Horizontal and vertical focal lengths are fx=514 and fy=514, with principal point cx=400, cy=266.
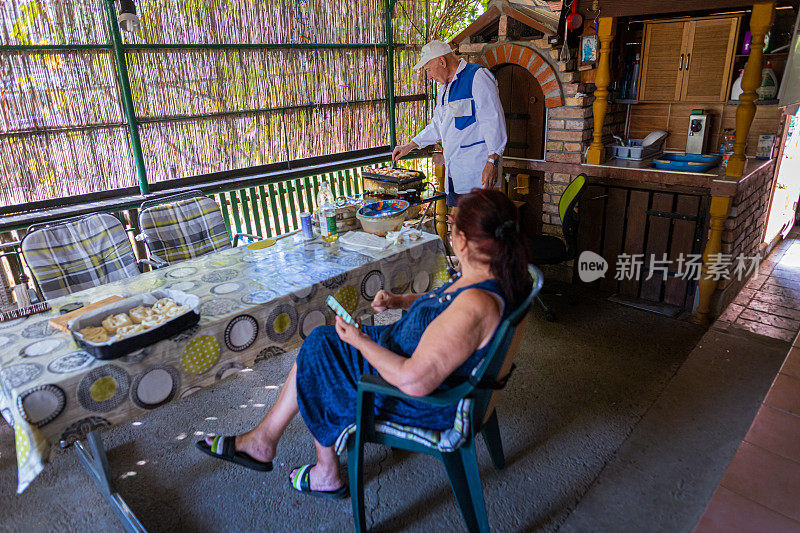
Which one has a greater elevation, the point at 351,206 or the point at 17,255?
the point at 351,206

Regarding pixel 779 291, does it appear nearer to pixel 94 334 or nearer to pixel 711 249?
pixel 711 249

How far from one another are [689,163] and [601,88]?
85 cm

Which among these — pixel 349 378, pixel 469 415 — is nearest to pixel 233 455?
pixel 349 378

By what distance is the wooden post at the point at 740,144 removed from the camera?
3158 millimetres

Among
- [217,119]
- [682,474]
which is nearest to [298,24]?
[217,119]

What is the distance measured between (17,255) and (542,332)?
3.67 meters

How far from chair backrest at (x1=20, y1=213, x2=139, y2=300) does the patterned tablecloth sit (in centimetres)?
44

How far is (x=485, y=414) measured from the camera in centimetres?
190

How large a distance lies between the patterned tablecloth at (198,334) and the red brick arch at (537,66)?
195 centimetres

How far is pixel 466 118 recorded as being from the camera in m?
3.98

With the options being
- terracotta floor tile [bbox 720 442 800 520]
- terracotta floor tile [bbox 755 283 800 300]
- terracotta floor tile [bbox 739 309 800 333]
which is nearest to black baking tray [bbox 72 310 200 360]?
terracotta floor tile [bbox 720 442 800 520]

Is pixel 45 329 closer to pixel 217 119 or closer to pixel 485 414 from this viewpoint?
pixel 485 414

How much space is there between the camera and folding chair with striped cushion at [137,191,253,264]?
316 cm

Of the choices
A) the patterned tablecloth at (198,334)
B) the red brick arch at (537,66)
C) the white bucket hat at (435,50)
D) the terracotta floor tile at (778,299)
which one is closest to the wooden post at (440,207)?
the red brick arch at (537,66)
